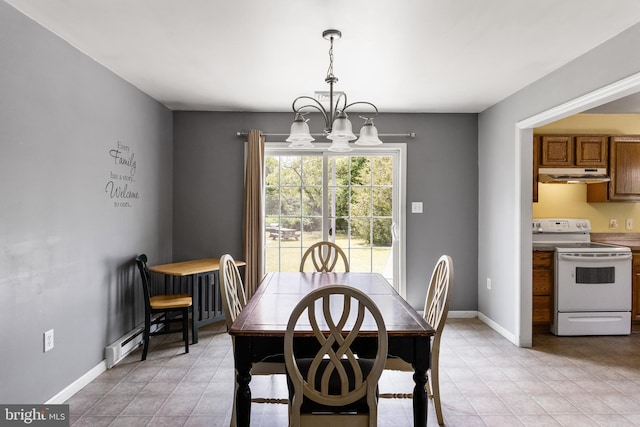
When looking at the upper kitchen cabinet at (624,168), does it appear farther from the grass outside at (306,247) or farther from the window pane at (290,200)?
the window pane at (290,200)

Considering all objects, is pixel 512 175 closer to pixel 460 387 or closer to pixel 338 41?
pixel 460 387

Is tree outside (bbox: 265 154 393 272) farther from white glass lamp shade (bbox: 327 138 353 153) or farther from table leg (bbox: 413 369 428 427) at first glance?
table leg (bbox: 413 369 428 427)

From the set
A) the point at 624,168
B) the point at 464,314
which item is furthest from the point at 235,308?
the point at 624,168

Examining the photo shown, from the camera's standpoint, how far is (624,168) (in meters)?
4.32

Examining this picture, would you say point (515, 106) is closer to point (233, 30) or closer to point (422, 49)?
point (422, 49)

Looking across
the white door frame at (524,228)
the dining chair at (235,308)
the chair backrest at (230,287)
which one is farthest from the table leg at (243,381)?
the white door frame at (524,228)

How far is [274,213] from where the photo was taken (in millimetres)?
4715

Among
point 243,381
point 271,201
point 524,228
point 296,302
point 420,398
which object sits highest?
point 271,201

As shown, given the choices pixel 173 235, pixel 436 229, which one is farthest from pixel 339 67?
pixel 173 235

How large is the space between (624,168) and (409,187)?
2283mm

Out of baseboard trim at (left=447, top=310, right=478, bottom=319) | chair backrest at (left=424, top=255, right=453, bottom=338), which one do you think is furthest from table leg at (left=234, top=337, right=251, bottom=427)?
baseboard trim at (left=447, top=310, right=478, bottom=319)

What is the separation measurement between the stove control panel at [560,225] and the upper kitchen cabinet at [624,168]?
40 centimetres

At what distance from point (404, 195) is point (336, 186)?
80cm

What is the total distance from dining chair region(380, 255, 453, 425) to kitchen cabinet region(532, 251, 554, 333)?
199cm
